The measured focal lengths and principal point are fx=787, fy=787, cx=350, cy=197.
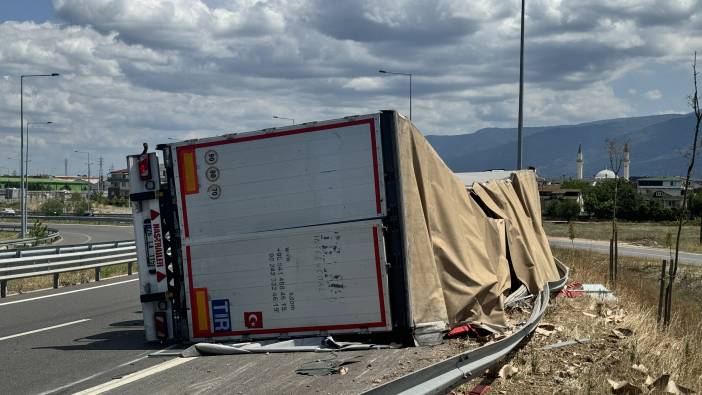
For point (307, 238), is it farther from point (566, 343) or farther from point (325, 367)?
point (566, 343)

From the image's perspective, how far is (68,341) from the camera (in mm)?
9914

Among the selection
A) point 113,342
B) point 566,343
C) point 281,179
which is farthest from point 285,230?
point 566,343

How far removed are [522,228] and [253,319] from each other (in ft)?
18.1

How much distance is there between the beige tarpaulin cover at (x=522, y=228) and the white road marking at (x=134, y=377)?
501 cm

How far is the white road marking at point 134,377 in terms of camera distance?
698 cm

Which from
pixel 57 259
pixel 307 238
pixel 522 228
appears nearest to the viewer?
pixel 307 238

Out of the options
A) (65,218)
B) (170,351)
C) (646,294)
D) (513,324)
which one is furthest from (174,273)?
(65,218)

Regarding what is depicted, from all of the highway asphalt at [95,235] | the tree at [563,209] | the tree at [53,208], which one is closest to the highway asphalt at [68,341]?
the highway asphalt at [95,235]

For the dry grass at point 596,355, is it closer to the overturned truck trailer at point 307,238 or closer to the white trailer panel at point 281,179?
the overturned truck trailer at point 307,238

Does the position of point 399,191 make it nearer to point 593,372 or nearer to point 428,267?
point 428,267

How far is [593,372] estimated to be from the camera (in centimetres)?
702

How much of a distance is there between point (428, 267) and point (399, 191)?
918 mm

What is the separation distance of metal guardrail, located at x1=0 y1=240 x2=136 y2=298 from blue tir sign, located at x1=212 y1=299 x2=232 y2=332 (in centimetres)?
869

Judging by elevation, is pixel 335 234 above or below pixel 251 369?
above
